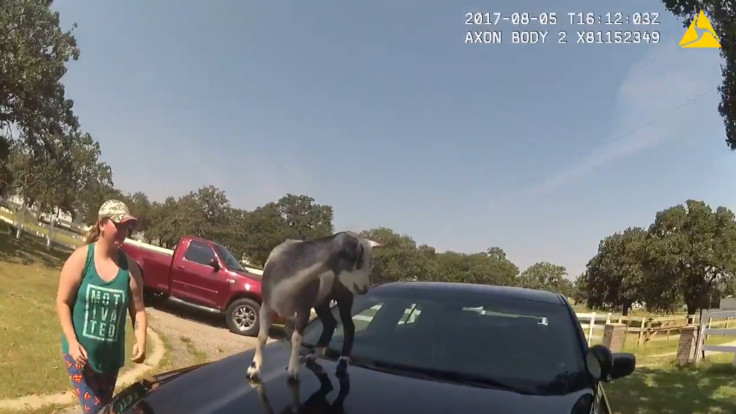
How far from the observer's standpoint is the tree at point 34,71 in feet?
52.2

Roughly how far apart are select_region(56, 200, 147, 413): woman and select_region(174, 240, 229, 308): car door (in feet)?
26.3

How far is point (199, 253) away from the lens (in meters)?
11.1

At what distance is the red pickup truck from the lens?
1078 cm

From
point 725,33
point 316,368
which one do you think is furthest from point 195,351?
point 725,33

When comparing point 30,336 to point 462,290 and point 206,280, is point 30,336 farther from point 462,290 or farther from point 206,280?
point 462,290

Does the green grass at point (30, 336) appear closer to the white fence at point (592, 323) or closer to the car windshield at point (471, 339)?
the car windshield at point (471, 339)

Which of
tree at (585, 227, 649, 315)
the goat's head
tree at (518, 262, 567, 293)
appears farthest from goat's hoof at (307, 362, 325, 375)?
tree at (585, 227, 649, 315)

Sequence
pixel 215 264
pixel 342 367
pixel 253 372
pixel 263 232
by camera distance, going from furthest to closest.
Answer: pixel 215 264
pixel 342 367
pixel 253 372
pixel 263 232

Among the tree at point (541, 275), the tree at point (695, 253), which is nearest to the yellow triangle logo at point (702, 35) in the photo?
the tree at point (541, 275)

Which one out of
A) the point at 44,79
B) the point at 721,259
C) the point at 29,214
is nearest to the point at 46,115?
the point at 44,79

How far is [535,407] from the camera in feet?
7.72

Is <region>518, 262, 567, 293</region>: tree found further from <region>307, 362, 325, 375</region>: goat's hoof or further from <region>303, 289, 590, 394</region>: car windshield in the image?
<region>307, 362, 325, 375</region>: goat's hoof

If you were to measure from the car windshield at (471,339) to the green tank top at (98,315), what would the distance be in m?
0.98

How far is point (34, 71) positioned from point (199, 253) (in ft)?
29.2
